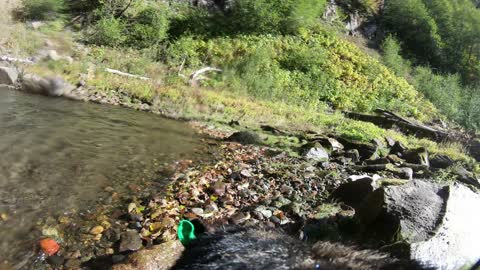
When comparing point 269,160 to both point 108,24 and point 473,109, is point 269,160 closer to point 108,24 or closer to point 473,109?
point 108,24

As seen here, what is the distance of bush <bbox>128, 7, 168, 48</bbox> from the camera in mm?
18422

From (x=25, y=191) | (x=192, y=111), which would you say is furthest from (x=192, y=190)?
(x=192, y=111)

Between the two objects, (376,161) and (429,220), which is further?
(376,161)

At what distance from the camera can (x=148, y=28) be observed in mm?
18797

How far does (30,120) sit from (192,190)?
4.26 m

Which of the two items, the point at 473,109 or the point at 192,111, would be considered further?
the point at 473,109

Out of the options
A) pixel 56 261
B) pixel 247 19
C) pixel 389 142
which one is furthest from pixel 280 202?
pixel 247 19

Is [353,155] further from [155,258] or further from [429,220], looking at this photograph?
[155,258]

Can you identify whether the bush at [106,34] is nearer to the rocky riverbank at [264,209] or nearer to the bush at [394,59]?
the rocky riverbank at [264,209]

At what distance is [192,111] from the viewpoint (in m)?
12.4

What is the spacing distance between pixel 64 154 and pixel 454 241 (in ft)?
18.4

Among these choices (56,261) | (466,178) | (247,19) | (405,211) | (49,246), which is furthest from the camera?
(247,19)

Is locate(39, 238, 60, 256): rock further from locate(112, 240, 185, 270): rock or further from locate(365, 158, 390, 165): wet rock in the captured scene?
locate(365, 158, 390, 165): wet rock

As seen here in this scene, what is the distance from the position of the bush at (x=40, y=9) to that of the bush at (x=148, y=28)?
11.3 feet
